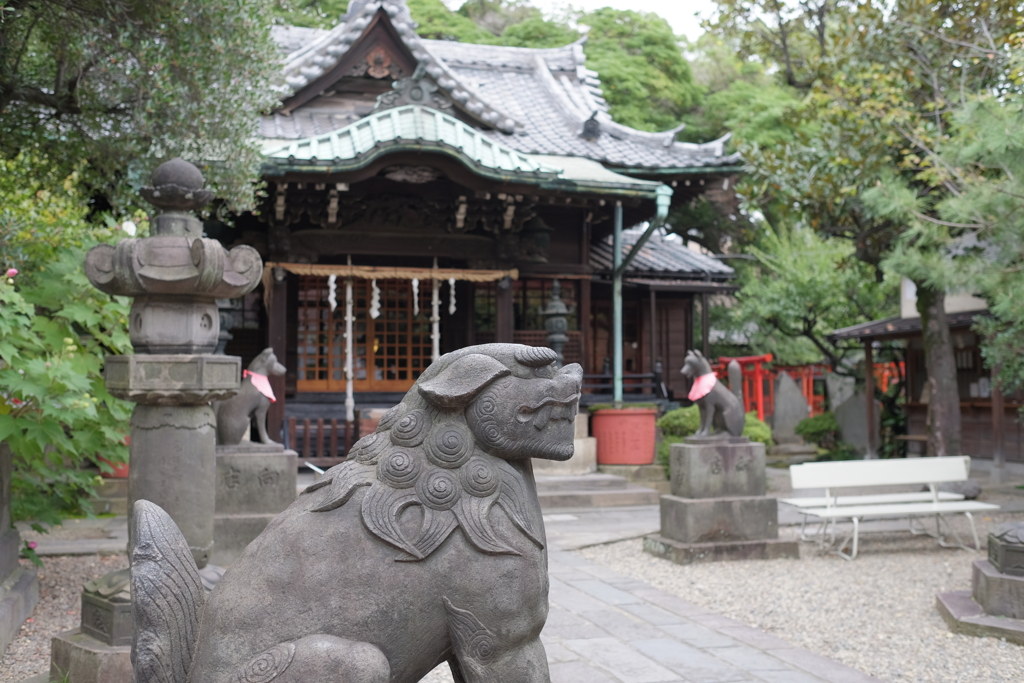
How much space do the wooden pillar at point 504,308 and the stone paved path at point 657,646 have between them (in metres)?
6.72

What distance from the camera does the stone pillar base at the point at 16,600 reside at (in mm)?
4574

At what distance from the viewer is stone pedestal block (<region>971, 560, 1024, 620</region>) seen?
5195 millimetres

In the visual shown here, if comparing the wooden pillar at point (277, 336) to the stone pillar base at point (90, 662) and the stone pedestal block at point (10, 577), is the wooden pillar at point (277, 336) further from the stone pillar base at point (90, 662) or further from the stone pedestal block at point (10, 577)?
the stone pillar base at point (90, 662)

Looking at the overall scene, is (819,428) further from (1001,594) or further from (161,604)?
(161,604)

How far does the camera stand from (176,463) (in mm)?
4250

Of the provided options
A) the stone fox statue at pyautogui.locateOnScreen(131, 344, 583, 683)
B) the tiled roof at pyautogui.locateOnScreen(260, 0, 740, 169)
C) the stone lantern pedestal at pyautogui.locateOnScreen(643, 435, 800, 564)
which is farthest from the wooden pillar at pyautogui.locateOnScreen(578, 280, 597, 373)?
the stone fox statue at pyautogui.locateOnScreen(131, 344, 583, 683)

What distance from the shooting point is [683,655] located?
4.68 meters

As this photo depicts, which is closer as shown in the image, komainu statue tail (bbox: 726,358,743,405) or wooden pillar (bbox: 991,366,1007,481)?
komainu statue tail (bbox: 726,358,743,405)

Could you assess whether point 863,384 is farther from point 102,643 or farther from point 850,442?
point 102,643

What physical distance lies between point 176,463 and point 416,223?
8.66 meters

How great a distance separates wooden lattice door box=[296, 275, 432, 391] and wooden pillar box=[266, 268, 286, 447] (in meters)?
1.03

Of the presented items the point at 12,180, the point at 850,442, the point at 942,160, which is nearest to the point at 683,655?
the point at 942,160

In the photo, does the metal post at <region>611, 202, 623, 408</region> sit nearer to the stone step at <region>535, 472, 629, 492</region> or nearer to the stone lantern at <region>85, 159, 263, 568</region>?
the stone step at <region>535, 472, 629, 492</region>

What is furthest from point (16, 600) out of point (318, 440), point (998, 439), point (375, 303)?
point (998, 439)
